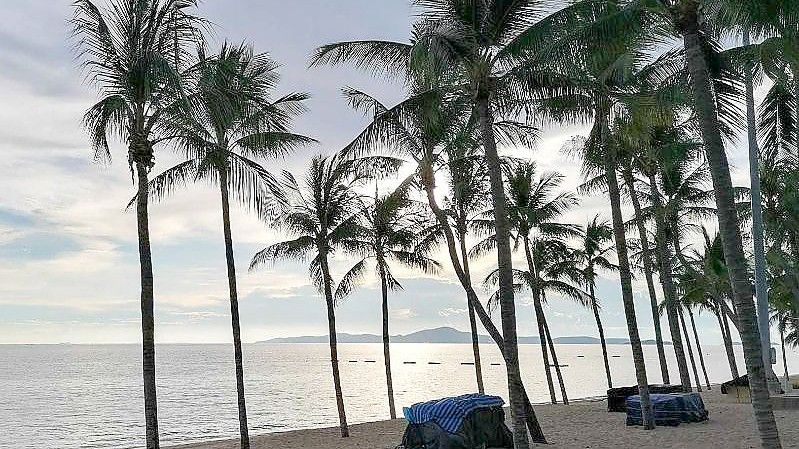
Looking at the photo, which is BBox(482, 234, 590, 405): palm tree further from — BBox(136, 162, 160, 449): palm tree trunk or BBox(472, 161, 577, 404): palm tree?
BBox(136, 162, 160, 449): palm tree trunk

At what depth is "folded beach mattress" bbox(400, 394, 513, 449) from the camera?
13.9m

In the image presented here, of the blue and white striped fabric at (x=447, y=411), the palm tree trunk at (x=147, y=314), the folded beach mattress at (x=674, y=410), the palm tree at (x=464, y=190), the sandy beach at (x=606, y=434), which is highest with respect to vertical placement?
the palm tree at (x=464, y=190)

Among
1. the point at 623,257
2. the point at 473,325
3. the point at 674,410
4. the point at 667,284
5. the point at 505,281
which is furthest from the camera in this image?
→ the point at 473,325

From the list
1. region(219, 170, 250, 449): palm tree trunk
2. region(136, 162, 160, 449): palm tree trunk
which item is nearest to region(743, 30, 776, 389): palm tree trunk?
region(219, 170, 250, 449): palm tree trunk

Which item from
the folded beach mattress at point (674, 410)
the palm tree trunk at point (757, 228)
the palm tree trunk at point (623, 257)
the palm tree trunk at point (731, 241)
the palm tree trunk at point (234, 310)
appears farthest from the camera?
the palm tree trunk at point (757, 228)

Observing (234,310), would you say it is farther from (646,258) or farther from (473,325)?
(646,258)

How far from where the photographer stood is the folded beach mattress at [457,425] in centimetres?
1388

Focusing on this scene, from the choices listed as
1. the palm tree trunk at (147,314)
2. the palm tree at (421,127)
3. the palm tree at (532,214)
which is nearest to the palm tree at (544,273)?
the palm tree at (532,214)

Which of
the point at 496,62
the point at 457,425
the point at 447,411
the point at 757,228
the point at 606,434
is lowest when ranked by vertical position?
the point at 606,434

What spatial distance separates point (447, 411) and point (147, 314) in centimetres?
599

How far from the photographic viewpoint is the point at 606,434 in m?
16.2

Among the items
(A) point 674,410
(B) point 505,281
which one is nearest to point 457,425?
(B) point 505,281

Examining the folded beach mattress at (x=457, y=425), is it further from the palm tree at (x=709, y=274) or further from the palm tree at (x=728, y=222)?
the palm tree at (x=709, y=274)

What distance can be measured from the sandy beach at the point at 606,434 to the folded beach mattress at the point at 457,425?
4.61ft
